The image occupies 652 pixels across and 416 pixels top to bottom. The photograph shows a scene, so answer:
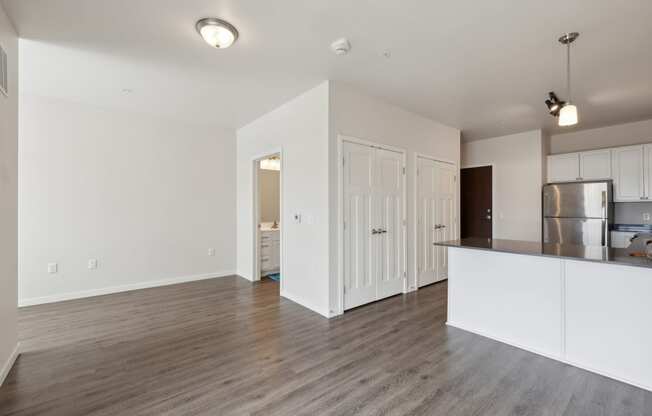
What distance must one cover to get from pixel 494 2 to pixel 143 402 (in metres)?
3.57

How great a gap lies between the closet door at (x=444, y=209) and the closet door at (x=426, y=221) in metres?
0.11

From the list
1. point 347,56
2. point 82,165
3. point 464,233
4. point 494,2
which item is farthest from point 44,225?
point 464,233

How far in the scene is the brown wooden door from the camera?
5.80m

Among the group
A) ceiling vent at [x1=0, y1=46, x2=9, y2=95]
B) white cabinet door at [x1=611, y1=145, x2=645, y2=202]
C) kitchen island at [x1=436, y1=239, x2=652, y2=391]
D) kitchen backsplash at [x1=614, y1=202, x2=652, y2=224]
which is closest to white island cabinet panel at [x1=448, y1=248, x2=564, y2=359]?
kitchen island at [x1=436, y1=239, x2=652, y2=391]

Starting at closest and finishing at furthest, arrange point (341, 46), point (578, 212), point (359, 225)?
point (341, 46), point (359, 225), point (578, 212)

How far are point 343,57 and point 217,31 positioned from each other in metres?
1.13

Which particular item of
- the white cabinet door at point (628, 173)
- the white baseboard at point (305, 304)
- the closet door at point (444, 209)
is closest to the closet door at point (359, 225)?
the white baseboard at point (305, 304)

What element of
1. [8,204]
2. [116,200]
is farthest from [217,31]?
[116,200]

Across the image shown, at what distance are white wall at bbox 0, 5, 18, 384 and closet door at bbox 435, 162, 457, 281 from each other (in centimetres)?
484

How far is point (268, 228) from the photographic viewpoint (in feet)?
18.4

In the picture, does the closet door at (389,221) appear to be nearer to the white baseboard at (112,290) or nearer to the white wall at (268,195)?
the white baseboard at (112,290)

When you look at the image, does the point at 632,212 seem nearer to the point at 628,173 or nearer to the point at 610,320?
the point at 628,173

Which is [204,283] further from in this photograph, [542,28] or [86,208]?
[542,28]

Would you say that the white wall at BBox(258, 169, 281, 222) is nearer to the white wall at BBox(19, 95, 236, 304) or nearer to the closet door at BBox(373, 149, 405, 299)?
the white wall at BBox(19, 95, 236, 304)
